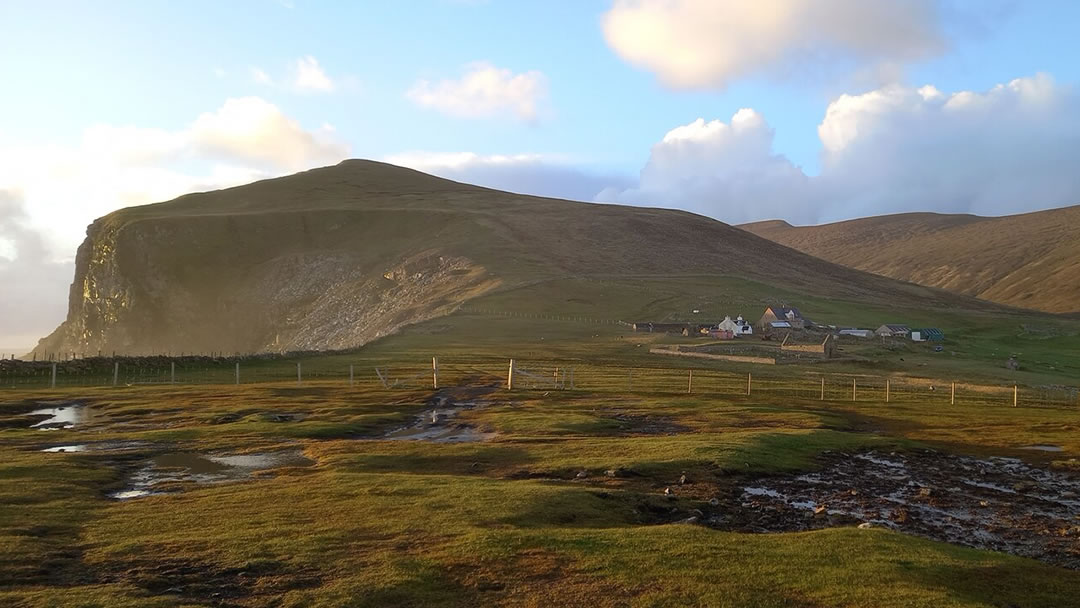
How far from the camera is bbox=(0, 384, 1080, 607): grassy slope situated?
14.5 meters

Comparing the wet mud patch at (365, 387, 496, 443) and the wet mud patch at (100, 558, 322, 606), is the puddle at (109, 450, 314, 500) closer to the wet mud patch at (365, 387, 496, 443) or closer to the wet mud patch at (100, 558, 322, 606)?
the wet mud patch at (365, 387, 496, 443)

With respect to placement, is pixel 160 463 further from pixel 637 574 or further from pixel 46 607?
pixel 637 574

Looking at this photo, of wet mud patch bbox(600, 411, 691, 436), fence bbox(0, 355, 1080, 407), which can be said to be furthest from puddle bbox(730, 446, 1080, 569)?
fence bbox(0, 355, 1080, 407)

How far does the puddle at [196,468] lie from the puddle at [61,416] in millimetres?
14462

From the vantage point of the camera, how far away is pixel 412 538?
59.1 feet

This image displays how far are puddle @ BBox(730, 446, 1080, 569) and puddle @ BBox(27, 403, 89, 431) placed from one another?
36.0 m

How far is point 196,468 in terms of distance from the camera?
2850 centimetres

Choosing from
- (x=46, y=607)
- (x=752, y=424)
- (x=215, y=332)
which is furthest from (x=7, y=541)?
(x=215, y=332)

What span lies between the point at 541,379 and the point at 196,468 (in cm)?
3637

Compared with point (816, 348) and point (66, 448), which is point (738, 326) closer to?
point (816, 348)

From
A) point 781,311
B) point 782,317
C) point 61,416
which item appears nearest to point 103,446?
point 61,416

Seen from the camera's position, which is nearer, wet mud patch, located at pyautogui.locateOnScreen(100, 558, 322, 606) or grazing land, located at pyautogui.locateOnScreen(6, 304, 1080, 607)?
wet mud patch, located at pyautogui.locateOnScreen(100, 558, 322, 606)

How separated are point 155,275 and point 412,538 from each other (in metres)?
204

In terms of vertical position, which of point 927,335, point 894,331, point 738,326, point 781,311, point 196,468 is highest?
point 781,311
